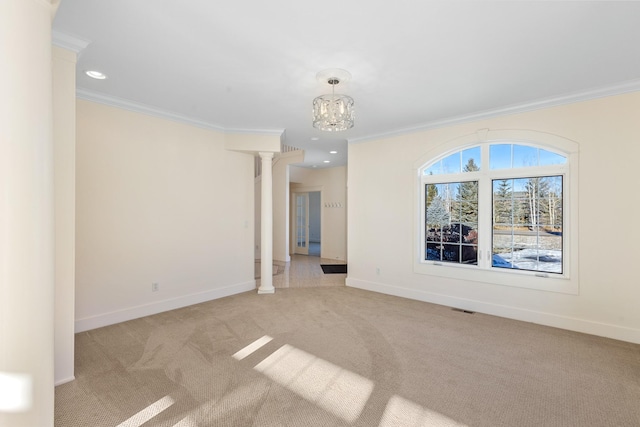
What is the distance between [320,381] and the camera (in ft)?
8.22

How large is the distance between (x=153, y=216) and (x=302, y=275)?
3.34 metres

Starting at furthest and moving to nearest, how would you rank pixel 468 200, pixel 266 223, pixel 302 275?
pixel 302 275 → pixel 266 223 → pixel 468 200

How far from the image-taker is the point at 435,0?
2.00 meters

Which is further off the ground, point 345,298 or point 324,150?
point 324,150

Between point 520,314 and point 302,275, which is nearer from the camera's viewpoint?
point 520,314

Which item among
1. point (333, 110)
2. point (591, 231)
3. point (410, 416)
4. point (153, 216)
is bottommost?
point (410, 416)

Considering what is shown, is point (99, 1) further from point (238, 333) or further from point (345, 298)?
point (345, 298)

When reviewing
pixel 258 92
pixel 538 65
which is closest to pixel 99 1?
pixel 258 92

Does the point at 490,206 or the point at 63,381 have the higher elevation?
the point at 490,206

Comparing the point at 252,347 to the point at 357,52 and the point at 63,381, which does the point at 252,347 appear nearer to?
the point at 63,381

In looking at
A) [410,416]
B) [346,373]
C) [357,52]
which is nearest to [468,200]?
[357,52]

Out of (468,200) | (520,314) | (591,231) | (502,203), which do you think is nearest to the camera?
(591,231)

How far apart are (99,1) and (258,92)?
1645 mm

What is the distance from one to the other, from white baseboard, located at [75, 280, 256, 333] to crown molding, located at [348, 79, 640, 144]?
143 inches
